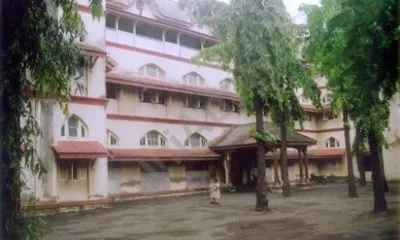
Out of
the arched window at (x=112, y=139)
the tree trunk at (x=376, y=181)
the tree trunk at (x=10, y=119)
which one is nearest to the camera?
the tree trunk at (x=10, y=119)

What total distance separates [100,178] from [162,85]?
27.7ft

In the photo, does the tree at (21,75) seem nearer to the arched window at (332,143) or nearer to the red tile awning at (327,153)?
the red tile awning at (327,153)

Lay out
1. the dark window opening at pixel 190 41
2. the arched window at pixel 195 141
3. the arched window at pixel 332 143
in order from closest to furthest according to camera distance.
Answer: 1. the arched window at pixel 195 141
2. the dark window opening at pixel 190 41
3. the arched window at pixel 332 143

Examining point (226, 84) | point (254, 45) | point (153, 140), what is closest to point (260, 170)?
point (254, 45)

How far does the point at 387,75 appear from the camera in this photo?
285 inches

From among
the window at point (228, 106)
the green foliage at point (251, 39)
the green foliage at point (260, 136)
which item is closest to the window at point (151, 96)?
the window at point (228, 106)

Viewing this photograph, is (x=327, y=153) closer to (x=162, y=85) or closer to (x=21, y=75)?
(x=162, y=85)

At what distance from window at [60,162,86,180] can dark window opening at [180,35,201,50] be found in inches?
575

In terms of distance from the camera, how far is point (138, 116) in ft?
89.6

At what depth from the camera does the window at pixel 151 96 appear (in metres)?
27.8

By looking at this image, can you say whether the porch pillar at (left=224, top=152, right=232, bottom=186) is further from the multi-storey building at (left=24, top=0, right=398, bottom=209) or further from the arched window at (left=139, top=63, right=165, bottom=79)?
the arched window at (left=139, top=63, right=165, bottom=79)

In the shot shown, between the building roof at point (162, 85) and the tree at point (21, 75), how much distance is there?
61.0ft

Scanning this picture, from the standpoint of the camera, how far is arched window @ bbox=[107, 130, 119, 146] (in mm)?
25984

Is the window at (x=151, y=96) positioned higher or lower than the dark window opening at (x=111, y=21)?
lower
